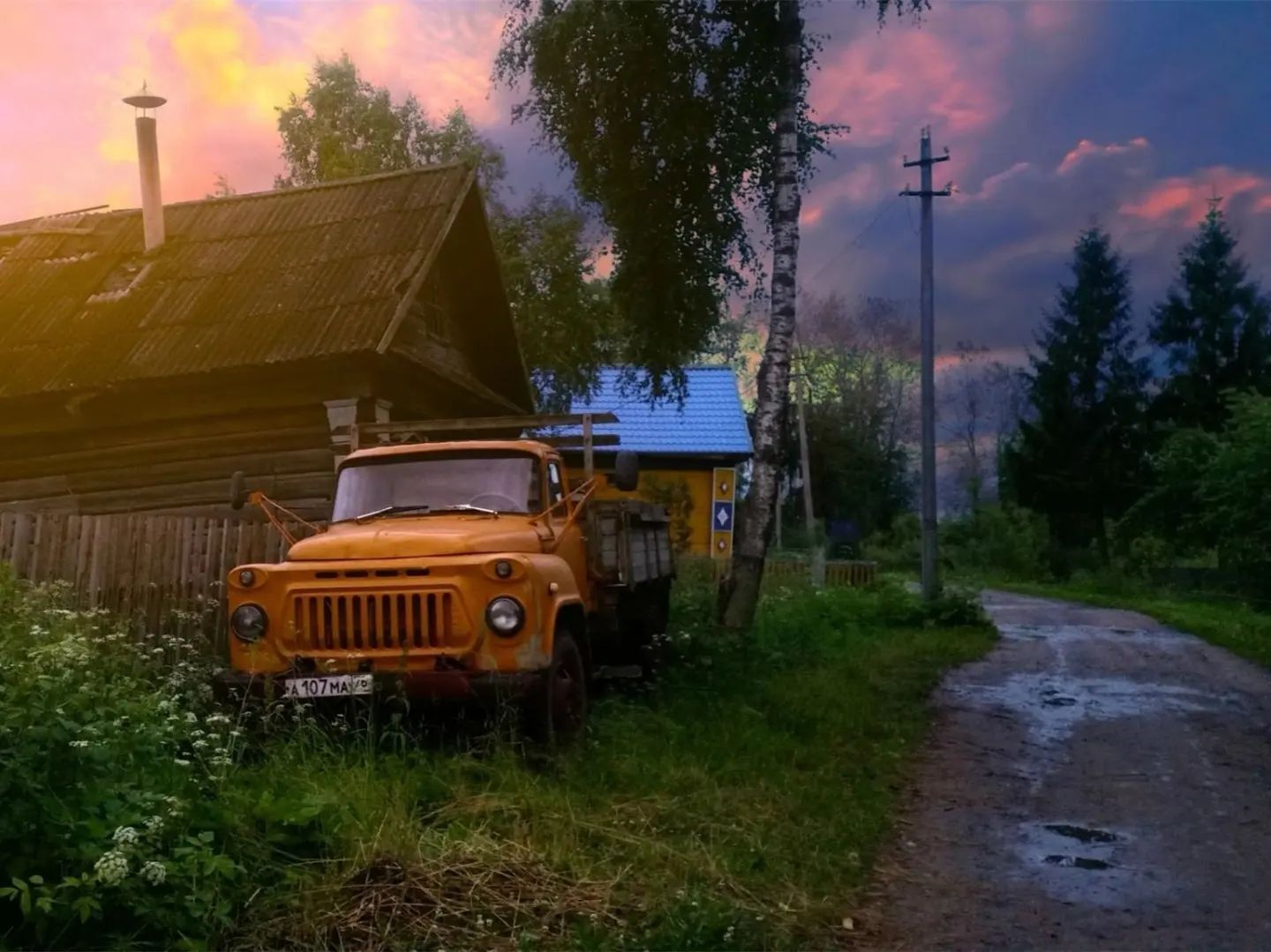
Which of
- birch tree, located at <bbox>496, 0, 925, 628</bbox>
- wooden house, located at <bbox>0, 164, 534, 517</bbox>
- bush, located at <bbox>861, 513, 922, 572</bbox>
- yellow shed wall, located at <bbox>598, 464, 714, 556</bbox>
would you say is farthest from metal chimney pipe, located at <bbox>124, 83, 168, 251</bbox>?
bush, located at <bbox>861, 513, 922, 572</bbox>

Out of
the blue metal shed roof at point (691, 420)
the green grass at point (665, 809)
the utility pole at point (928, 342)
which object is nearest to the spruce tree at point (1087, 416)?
the blue metal shed roof at point (691, 420)

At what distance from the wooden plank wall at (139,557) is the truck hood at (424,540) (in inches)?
78.1

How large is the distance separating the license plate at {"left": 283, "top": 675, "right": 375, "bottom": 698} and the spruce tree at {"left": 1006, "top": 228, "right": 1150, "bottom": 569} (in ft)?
119

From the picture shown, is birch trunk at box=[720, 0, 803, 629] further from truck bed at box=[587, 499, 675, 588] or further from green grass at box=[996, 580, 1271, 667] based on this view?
green grass at box=[996, 580, 1271, 667]

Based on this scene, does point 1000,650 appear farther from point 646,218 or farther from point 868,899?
point 868,899

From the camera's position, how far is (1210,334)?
39219 mm

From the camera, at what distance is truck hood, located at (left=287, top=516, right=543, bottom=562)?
7.19 m

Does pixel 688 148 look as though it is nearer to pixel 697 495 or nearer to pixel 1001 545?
pixel 697 495

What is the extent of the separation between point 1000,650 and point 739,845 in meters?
11.5

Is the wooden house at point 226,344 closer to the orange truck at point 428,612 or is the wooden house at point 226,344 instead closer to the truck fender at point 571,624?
the orange truck at point 428,612

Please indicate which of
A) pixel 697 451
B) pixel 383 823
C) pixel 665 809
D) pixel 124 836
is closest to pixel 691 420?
pixel 697 451

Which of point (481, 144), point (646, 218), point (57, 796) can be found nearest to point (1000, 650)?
point (646, 218)

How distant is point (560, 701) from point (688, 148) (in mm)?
9238

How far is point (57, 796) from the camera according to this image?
4664 mm
